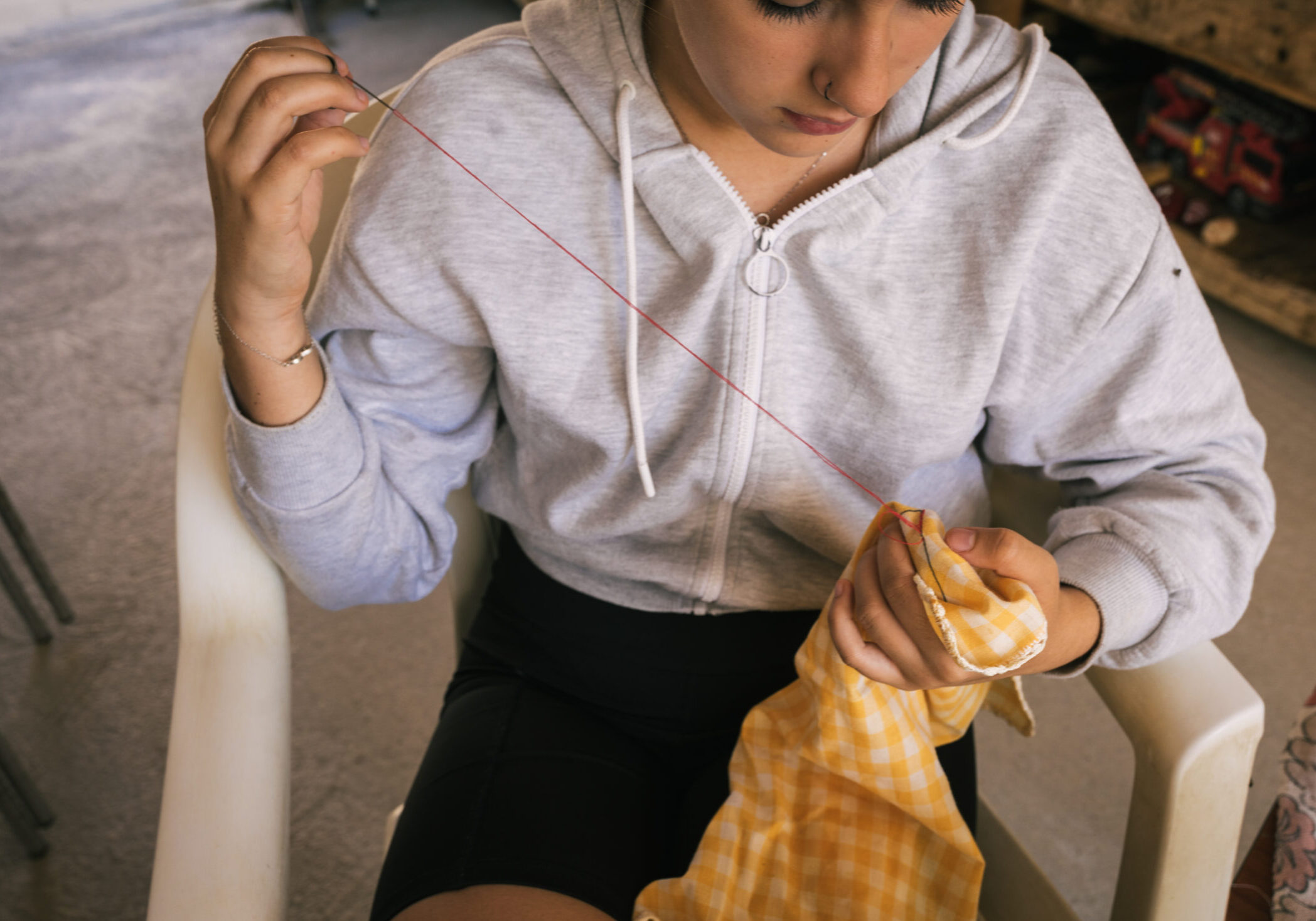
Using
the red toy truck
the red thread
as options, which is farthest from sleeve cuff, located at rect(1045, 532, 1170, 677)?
the red toy truck

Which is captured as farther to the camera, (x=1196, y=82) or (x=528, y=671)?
(x=1196, y=82)

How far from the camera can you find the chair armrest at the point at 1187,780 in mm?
660

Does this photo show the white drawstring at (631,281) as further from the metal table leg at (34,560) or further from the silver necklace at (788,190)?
the metal table leg at (34,560)

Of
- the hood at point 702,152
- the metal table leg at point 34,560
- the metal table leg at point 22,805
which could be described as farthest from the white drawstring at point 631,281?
the metal table leg at point 34,560

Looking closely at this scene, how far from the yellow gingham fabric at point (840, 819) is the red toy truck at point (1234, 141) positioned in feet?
5.59

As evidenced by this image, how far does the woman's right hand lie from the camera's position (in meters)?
0.60

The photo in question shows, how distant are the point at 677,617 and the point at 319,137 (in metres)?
0.46

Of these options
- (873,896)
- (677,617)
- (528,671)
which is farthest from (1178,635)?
(528,671)

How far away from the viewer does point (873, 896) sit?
681 mm

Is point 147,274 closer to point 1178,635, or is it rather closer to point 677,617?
point 677,617

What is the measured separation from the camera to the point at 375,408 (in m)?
0.77

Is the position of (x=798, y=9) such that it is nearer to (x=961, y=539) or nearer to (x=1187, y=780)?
(x=961, y=539)

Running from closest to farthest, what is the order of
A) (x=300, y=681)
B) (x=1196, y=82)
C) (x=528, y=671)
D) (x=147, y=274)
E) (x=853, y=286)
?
(x=853, y=286) < (x=528, y=671) < (x=300, y=681) < (x=1196, y=82) < (x=147, y=274)

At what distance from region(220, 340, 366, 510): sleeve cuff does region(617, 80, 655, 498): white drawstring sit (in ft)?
0.67
